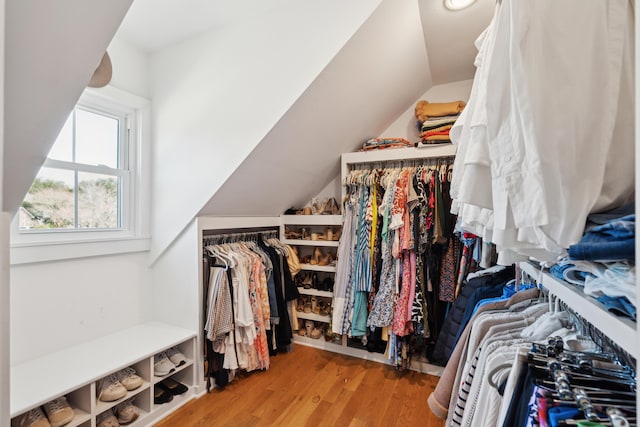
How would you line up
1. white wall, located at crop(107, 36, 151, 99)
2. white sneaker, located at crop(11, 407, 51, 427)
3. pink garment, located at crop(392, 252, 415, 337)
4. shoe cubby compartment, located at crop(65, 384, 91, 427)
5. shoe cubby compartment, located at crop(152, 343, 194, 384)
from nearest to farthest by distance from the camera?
white sneaker, located at crop(11, 407, 51, 427)
shoe cubby compartment, located at crop(65, 384, 91, 427)
shoe cubby compartment, located at crop(152, 343, 194, 384)
white wall, located at crop(107, 36, 151, 99)
pink garment, located at crop(392, 252, 415, 337)

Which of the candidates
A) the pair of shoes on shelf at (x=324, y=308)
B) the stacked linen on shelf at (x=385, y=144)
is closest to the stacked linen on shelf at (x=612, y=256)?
the stacked linen on shelf at (x=385, y=144)

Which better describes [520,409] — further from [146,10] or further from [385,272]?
[146,10]

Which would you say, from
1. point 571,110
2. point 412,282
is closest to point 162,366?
point 412,282

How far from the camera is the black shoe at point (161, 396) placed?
179 cm

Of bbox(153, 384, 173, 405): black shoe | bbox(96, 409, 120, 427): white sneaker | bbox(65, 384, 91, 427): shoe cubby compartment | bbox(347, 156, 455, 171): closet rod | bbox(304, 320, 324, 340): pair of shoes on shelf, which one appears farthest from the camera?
bbox(304, 320, 324, 340): pair of shoes on shelf

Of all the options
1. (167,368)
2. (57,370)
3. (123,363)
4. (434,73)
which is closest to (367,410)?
(167,368)

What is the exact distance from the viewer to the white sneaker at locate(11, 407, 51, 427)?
4.28ft

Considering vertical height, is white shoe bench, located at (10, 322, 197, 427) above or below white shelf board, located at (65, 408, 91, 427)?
above

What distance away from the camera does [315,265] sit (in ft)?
9.01

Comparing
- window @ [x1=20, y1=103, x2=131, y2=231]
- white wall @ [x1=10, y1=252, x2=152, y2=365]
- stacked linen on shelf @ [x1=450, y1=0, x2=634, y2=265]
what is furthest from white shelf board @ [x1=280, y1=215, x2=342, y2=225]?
stacked linen on shelf @ [x1=450, y1=0, x2=634, y2=265]

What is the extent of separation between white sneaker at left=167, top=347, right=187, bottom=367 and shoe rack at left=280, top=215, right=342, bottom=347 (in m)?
1.09

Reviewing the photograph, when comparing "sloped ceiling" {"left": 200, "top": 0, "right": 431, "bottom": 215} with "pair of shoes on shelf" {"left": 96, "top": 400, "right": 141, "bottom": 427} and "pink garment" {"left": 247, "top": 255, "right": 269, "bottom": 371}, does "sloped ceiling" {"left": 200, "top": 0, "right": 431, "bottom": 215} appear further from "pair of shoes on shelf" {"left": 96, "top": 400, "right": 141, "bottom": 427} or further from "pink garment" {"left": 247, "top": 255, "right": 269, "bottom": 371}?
"pair of shoes on shelf" {"left": 96, "top": 400, "right": 141, "bottom": 427}

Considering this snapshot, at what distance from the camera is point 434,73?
2465 mm

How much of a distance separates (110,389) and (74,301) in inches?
25.6
